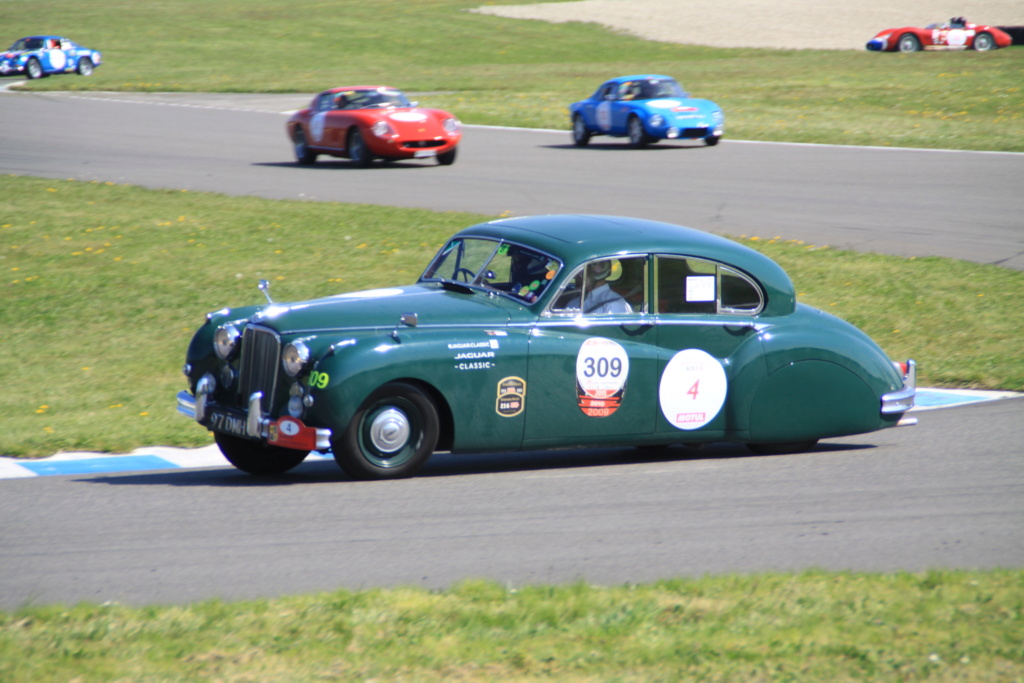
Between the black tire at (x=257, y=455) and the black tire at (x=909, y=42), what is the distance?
4411cm

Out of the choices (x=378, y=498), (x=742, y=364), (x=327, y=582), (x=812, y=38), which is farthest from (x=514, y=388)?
(x=812, y=38)

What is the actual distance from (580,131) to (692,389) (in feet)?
60.8

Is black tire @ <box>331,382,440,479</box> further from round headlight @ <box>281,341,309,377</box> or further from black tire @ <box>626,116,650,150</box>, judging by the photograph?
black tire @ <box>626,116,650,150</box>

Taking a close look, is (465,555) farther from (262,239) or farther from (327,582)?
(262,239)

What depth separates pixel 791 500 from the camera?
6828mm

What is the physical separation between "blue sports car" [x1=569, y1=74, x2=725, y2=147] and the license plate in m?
17.9

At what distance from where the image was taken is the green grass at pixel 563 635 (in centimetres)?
427

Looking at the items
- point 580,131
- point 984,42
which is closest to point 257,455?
point 580,131

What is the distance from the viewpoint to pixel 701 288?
314 inches

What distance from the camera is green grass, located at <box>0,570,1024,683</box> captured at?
427 centimetres

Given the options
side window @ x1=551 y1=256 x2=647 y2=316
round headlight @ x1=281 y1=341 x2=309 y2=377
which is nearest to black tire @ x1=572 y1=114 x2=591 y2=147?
side window @ x1=551 y1=256 x2=647 y2=316

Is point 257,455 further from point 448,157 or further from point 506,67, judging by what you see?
point 506,67

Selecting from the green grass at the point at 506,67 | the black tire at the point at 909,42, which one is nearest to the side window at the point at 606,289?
the green grass at the point at 506,67

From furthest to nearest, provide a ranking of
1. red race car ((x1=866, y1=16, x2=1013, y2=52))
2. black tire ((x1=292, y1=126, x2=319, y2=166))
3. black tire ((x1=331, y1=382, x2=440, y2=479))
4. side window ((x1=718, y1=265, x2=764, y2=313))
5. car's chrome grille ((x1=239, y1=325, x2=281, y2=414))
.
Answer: red race car ((x1=866, y1=16, x2=1013, y2=52)) < black tire ((x1=292, y1=126, x2=319, y2=166)) < side window ((x1=718, y1=265, x2=764, y2=313)) < car's chrome grille ((x1=239, y1=325, x2=281, y2=414)) < black tire ((x1=331, y1=382, x2=440, y2=479))
